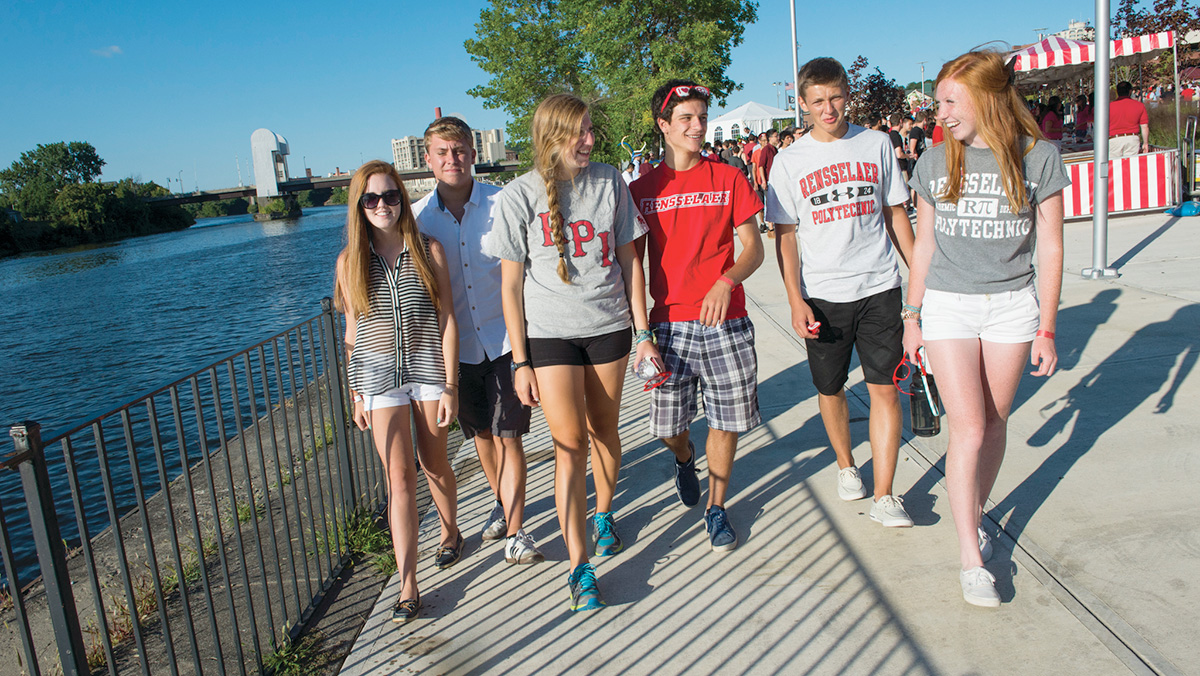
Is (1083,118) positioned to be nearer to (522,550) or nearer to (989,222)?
(989,222)

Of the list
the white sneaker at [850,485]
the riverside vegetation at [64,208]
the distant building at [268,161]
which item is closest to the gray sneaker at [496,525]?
the white sneaker at [850,485]

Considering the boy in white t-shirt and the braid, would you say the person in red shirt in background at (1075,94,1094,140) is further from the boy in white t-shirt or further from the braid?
the braid

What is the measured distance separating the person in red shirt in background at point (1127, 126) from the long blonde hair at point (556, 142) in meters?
10.7

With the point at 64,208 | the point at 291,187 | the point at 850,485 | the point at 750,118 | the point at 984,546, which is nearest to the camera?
the point at 984,546

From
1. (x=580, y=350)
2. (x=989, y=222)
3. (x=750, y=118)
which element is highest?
(x=750, y=118)

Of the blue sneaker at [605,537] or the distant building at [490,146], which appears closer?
the blue sneaker at [605,537]

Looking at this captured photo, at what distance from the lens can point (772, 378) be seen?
5.76m

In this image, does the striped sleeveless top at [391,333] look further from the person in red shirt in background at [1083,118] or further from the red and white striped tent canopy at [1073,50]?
the person in red shirt in background at [1083,118]

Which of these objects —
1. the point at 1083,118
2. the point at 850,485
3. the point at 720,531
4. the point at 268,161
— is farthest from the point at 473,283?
the point at 268,161

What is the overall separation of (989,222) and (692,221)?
109cm

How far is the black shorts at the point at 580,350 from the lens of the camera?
310 centimetres

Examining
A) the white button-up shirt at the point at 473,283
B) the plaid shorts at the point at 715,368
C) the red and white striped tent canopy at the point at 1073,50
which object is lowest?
the plaid shorts at the point at 715,368

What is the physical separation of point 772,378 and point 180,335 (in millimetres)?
17908

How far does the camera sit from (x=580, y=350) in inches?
124
